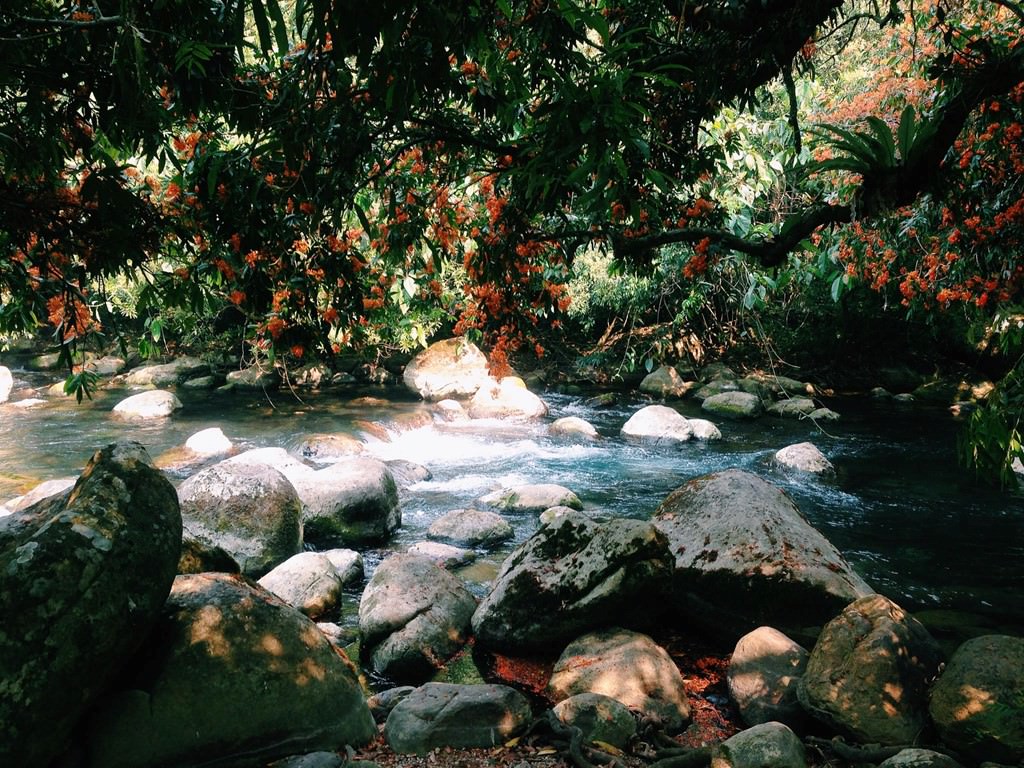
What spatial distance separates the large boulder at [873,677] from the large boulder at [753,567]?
0.69 meters

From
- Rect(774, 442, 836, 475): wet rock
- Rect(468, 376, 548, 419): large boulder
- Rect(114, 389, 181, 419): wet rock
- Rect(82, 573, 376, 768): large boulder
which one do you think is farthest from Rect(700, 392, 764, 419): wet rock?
Rect(82, 573, 376, 768): large boulder

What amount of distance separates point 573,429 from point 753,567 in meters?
8.07

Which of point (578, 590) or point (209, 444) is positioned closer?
point (578, 590)

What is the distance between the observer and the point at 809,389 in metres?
16.9

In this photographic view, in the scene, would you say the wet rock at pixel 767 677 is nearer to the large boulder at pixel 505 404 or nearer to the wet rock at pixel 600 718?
the wet rock at pixel 600 718

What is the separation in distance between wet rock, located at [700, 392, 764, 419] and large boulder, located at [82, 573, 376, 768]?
12.0 m

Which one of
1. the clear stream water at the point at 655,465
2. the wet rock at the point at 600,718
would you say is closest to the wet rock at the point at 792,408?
the clear stream water at the point at 655,465

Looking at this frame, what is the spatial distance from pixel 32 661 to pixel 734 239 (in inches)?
146

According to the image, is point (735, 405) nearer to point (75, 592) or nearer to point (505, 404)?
point (505, 404)

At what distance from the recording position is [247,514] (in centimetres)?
670

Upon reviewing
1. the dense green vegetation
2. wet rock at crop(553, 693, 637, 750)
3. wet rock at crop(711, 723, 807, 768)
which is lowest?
wet rock at crop(553, 693, 637, 750)

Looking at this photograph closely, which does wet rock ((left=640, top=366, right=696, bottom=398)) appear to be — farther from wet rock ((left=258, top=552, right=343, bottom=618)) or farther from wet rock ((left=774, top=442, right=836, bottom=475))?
wet rock ((left=258, top=552, right=343, bottom=618))

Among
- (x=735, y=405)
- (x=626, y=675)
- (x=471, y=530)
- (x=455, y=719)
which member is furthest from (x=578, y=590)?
(x=735, y=405)

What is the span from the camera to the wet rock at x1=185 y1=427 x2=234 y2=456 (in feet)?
36.6
